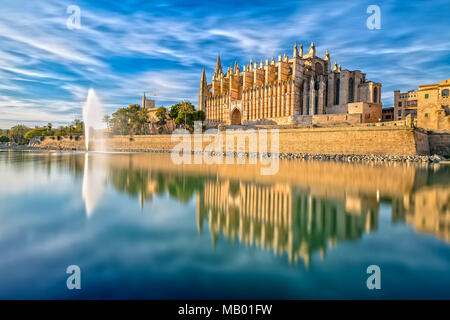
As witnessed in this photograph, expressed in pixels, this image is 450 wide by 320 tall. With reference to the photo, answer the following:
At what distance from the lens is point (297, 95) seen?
4119 centimetres

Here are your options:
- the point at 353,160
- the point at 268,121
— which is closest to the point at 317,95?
the point at 268,121

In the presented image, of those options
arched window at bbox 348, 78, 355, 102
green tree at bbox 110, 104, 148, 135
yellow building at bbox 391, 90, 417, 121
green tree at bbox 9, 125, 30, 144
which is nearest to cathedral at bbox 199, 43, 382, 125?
arched window at bbox 348, 78, 355, 102

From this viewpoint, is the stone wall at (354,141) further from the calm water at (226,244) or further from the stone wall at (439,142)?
the calm water at (226,244)

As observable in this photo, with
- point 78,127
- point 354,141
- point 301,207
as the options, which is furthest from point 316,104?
point 78,127

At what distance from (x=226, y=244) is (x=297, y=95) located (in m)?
39.7

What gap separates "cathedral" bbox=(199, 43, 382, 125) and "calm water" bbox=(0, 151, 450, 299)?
2905cm

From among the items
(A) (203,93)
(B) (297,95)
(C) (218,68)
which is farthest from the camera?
(C) (218,68)

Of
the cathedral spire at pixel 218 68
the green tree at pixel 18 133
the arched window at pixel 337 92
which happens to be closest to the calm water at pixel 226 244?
the arched window at pixel 337 92

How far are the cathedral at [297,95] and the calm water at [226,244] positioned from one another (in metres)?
29.1

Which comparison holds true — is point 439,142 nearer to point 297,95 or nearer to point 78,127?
point 297,95

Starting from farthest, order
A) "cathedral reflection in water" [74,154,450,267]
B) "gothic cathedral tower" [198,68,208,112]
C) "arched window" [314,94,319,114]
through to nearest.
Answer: "gothic cathedral tower" [198,68,208,112], "arched window" [314,94,319,114], "cathedral reflection in water" [74,154,450,267]

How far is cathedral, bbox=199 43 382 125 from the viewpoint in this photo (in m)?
36.6

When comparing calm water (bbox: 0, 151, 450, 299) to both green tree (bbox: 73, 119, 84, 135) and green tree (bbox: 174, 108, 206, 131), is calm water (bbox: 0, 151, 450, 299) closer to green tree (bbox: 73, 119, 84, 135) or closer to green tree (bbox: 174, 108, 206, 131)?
green tree (bbox: 174, 108, 206, 131)
